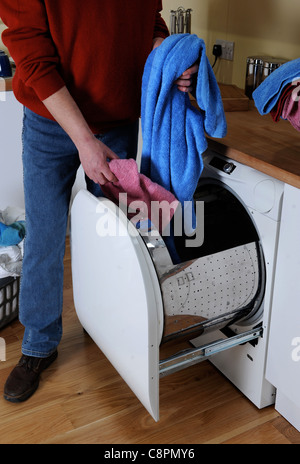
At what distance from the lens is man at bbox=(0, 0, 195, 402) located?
4.11 feet

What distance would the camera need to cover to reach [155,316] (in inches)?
46.1

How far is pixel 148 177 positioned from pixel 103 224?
211 mm

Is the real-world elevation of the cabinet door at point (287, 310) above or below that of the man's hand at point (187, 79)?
below

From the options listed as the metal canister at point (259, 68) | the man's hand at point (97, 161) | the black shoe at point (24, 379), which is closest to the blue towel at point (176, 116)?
the man's hand at point (97, 161)

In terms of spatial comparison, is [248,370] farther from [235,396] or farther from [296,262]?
[296,262]

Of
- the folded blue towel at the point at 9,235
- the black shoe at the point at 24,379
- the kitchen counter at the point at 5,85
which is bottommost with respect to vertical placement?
Answer: the black shoe at the point at 24,379

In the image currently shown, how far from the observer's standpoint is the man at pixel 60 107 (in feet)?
4.11

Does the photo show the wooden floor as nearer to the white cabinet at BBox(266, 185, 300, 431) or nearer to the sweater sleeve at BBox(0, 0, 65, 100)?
the white cabinet at BBox(266, 185, 300, 431)

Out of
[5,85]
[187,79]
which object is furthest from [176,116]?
[5,85]

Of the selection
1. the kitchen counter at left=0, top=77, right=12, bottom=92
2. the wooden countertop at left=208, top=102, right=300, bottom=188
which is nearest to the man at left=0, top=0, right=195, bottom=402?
the wooden countertop at left=208, top=102, right=300, bottom=188

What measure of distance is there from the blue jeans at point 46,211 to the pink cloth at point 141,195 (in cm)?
21

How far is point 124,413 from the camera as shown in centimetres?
154

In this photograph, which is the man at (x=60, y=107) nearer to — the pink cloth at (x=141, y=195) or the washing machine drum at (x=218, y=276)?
the pink cloth at (x=141, y=195)

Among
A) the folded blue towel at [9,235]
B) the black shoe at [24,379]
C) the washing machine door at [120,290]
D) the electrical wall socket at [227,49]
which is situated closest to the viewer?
the washing machine door at [120,290]
